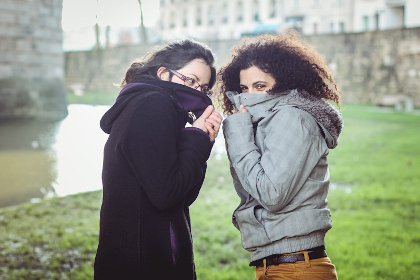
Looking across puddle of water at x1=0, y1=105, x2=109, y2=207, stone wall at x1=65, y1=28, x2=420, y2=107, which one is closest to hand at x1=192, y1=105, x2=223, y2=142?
puddle of water at x1=0, y1=105, x2=109, y2=207

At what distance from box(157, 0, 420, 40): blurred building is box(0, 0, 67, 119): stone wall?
806 inches

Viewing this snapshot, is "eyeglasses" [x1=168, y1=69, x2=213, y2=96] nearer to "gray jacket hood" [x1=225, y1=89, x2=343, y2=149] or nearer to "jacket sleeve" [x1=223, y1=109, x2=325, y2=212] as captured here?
"gray jacket hood" [x1=225, y1=89, x2=343, y2=149]

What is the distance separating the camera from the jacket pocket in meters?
1.93

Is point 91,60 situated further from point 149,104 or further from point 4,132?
point 149,104

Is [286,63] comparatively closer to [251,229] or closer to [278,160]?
[278,160]

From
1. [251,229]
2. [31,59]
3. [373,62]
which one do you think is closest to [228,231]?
[251,229]

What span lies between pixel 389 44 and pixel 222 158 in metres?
17.7

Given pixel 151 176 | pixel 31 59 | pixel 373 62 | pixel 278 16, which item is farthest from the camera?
pixel 278 16

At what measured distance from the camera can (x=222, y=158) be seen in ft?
32.2

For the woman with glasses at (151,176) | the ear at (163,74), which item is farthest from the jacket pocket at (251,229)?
the ear at (163,74)

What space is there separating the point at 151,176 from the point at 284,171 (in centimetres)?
56

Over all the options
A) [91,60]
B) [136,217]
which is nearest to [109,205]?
[136,217]

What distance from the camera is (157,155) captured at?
5.63 feet

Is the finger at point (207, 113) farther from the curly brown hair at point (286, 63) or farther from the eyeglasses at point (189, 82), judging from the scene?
the curly brown hair at point (286, 63)
